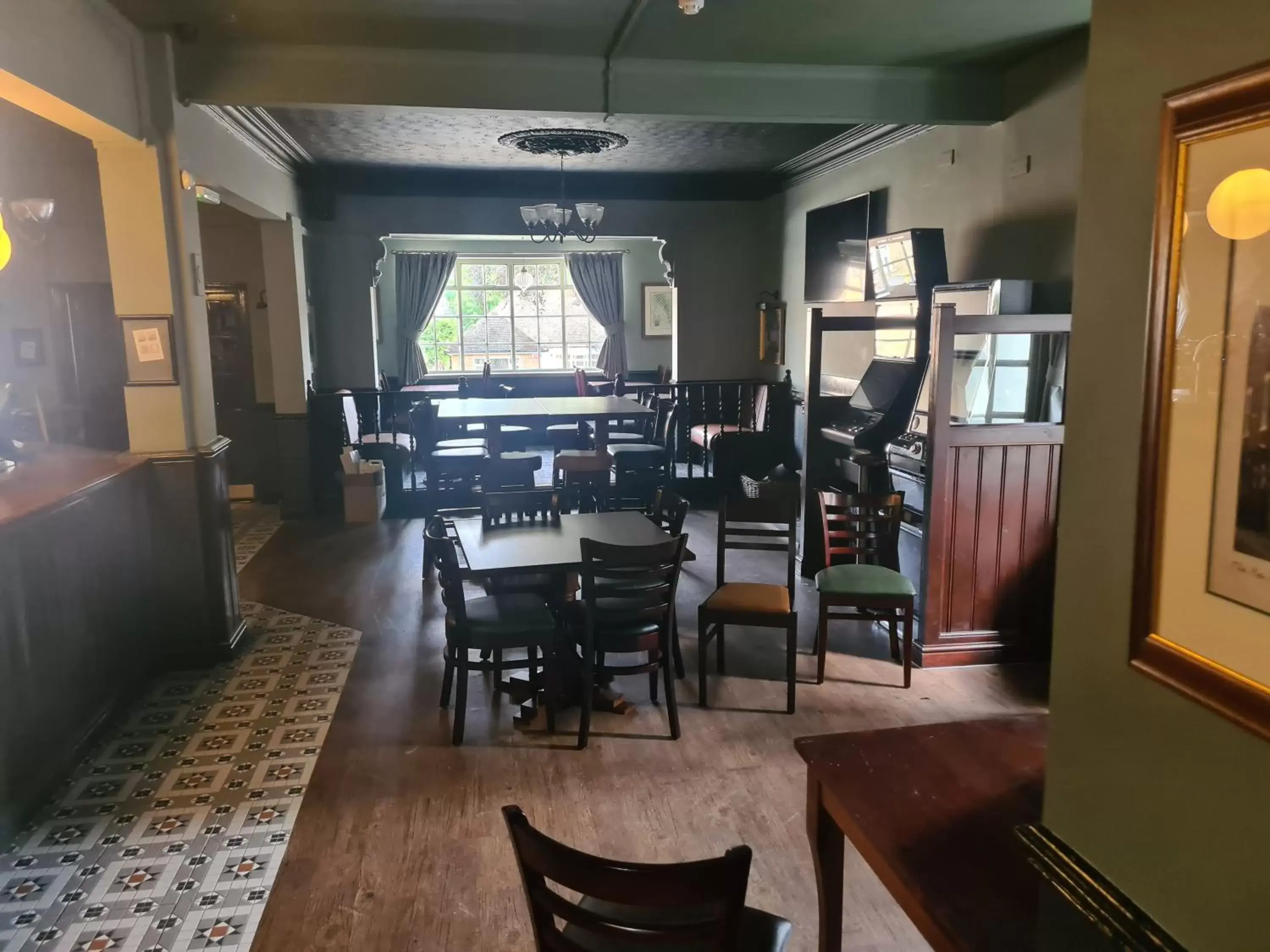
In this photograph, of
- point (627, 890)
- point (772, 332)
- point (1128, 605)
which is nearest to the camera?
point (1128, 605)

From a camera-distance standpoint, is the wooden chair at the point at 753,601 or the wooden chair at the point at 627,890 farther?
the wooden chair at the point at 753,601

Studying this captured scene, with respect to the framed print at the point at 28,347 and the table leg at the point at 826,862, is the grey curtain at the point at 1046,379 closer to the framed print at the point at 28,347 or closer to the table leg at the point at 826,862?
the table leg at the point at 826,862

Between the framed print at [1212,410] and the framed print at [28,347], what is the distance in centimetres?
746

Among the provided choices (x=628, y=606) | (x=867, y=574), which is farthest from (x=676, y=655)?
(x=867, y=574)

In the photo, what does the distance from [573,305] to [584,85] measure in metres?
7.57

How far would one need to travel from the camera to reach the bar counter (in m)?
2.89

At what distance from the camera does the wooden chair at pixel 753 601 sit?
367cm

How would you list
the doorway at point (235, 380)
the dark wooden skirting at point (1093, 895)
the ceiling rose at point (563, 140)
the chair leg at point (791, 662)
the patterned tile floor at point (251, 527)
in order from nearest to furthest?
the dark wooden skirting at point (1093, 895) < the chair leg at point (791, 662) < the ceiling rose at point (563, 140) < the patterned tile floor at point (251, 527) < the doorway at point (235, 380)

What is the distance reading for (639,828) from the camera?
9.32 feet

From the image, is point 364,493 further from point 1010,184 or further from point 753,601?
point 1010,184

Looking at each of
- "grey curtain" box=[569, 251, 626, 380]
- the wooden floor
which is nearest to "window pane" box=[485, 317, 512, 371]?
"grey curtain" box=[569, 251, 626, 380]

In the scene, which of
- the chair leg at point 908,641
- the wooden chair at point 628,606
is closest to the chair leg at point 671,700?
the wooden chair at point 628,606

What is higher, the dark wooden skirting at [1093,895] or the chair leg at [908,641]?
the dark wooden skirting at [1093,895]

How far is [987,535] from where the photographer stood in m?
4.13
